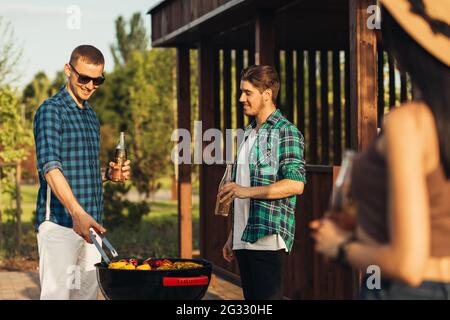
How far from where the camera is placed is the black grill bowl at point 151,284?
12.9ft

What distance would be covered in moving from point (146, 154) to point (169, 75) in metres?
7.05

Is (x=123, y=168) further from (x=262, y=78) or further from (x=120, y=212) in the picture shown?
(x=120, y=212)

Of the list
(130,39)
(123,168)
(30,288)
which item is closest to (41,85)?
(130,39)

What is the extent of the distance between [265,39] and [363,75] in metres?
2.50

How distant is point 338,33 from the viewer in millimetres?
11719

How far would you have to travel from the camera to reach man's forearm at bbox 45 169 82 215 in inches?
173

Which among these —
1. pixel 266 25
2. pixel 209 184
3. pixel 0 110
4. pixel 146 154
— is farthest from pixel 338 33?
pixel 146 154

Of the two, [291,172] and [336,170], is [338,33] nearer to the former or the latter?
[336,170]

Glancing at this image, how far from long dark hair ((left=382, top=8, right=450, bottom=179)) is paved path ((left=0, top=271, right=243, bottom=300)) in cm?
674

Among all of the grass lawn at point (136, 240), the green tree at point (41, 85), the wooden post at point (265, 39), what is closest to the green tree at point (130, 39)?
the green tree at point (41, 85)

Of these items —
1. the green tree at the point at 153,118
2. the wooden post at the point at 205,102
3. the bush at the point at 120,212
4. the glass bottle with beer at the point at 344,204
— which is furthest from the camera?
the green tree at the point at 153,118

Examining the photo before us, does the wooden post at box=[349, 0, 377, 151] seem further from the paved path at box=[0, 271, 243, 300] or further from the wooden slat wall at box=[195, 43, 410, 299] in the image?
the paved path at box=[0, 271, 243, 300]

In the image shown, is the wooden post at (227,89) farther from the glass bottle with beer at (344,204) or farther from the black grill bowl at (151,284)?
the glass bottle with beer at (344,204)

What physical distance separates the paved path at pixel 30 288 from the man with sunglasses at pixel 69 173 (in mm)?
4145
